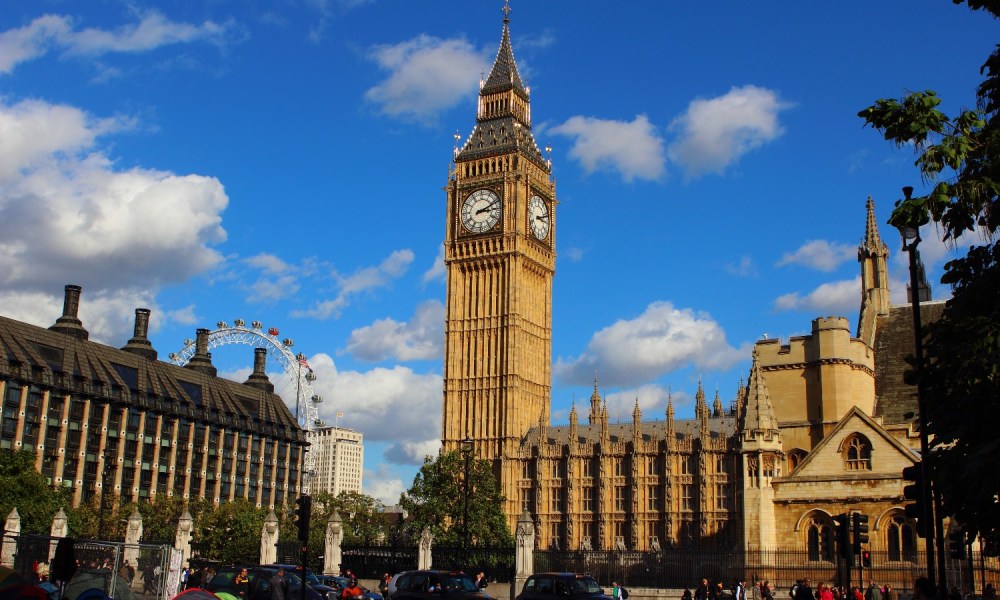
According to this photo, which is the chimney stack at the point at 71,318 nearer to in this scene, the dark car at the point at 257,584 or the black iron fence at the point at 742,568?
the black iron fence at the point at 742,568

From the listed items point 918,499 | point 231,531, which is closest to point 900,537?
point 918,499

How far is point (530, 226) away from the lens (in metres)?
103

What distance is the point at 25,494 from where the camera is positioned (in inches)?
2297

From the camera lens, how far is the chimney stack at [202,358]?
109375 millimetres

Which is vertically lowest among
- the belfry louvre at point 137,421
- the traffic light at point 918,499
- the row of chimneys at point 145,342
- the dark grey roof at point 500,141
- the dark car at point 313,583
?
the dark car at point 313,583

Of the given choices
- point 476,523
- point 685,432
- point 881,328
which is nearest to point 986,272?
point 881,328

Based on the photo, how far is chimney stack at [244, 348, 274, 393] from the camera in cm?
11369

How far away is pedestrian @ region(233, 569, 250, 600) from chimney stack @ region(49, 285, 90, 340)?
68044mm

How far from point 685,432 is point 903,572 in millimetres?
52225

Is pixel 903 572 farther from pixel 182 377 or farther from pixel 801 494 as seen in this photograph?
pixel 182 377

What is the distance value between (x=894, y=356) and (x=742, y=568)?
Answer: 2695 centimetres

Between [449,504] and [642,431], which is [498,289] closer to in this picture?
[642,431]

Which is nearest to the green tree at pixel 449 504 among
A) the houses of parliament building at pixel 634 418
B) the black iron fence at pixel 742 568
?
the houses of parliament building at pixel 634 418

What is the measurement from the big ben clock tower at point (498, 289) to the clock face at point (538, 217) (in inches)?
4.0
